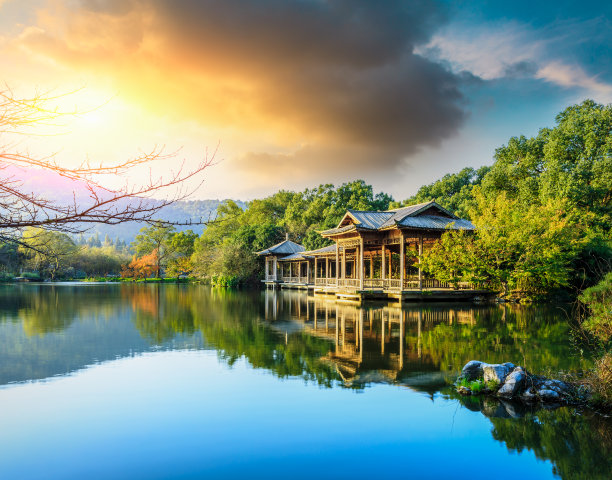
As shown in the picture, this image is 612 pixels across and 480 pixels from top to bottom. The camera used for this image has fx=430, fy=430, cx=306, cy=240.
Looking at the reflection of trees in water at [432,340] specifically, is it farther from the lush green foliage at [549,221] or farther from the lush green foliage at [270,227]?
the lush green foliage at [270,227]

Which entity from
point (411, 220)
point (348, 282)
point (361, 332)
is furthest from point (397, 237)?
point (361, 332)

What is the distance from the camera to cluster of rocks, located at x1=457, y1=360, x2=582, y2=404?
19.7 ft

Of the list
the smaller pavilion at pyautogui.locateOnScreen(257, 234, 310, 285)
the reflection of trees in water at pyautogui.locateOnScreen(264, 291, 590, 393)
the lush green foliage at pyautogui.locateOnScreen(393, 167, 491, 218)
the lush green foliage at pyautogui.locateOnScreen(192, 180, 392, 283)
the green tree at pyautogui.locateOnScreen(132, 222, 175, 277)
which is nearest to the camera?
the reflection of trees in water at pyautogui.locateOnScreen(264, 291, 590, 393)

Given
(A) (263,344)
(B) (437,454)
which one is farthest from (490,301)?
(B) (437,454)

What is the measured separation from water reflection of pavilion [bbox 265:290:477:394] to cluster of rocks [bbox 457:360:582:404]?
672 millimetres

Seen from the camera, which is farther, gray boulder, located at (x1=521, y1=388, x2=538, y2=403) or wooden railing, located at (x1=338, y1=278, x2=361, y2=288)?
wooden railing, located at (x1=338, y1=278, x2=361, y2=288)

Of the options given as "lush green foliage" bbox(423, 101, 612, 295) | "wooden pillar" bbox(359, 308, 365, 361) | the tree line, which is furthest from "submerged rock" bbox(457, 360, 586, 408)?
"lush green foliage" bbox(423, 101, 612, 295)

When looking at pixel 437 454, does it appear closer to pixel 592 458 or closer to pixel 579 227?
pixel 592 458

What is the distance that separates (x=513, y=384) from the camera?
6176 mm

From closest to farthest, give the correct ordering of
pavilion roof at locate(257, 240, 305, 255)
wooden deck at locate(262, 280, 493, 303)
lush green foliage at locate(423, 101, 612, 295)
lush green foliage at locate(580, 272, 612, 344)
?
1. lush green foliage at locate(580, 272, 612, 344)
2. lush green foliage at locate(423, 101, 612, 295)
3. wooden deck at locate(262, 280, 493, 303)
4. pavilion roof at locate(257, 240, 305, 255)

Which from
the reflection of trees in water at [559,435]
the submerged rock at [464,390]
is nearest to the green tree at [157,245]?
the submerged rock at [464,390]

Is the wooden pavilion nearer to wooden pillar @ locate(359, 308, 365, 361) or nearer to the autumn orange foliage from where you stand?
wooden pillar @ locate(359, 308, 365, 361)

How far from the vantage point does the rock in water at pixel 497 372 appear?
645cm

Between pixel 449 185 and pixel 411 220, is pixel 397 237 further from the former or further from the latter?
pixel 449 185
